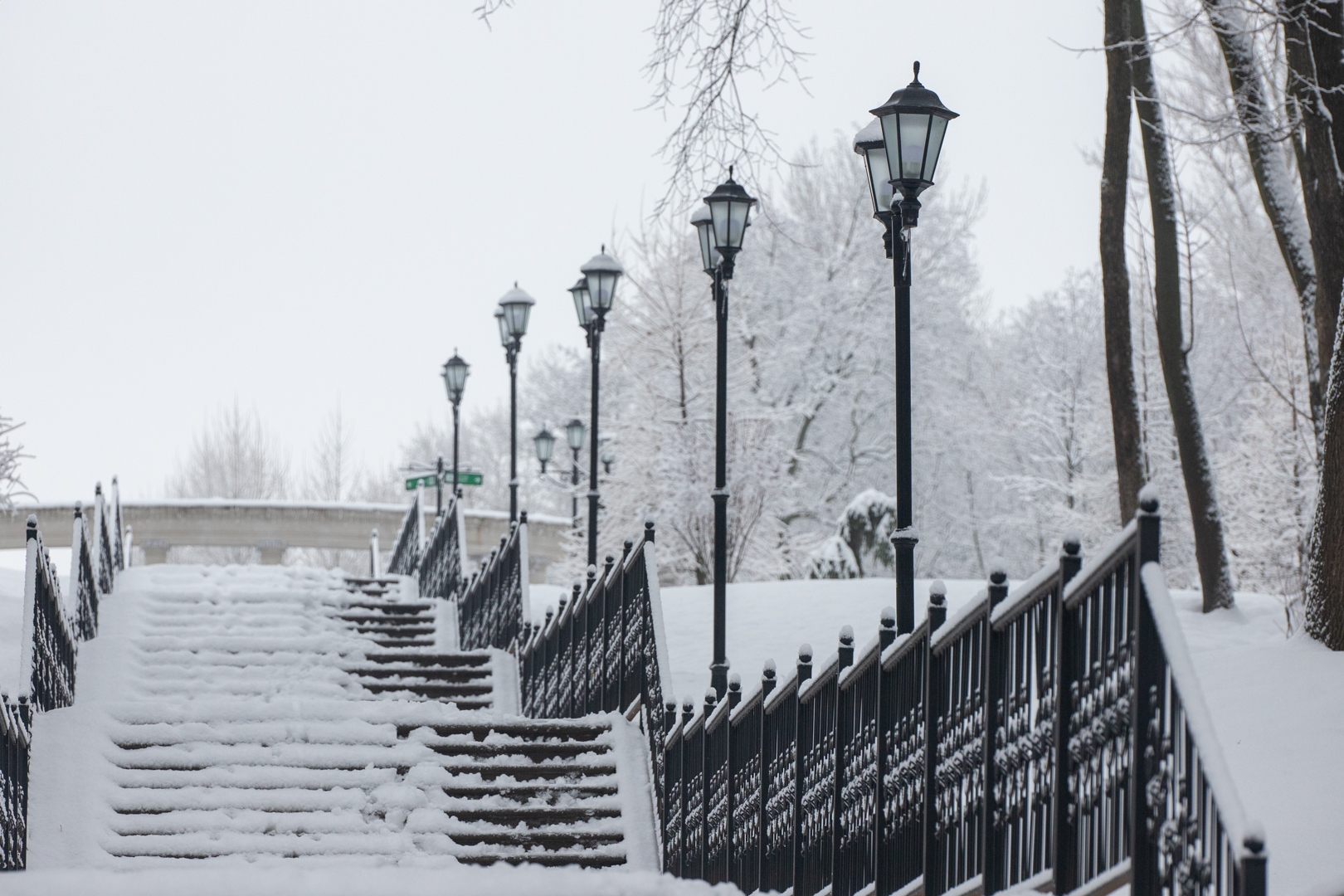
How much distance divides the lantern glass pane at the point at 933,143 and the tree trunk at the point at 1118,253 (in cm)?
819

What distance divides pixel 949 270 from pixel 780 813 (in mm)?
29711

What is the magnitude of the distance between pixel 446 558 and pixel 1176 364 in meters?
9.49

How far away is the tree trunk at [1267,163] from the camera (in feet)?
39.7

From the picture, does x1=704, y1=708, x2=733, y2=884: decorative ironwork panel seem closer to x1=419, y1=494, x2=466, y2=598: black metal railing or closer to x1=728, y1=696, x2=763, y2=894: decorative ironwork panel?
x1=728, y1=696, x2=763, y2=894: decorative ironwork panel

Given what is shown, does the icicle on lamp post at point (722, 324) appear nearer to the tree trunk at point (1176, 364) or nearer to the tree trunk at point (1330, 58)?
the tree trunk at point (1330, 58)

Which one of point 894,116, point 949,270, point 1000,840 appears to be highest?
point 949,270

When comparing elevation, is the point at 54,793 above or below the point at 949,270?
below

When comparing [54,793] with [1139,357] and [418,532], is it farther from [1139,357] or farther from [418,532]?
[1139,357]

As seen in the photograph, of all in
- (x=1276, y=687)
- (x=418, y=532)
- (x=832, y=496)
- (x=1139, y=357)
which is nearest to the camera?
(x=1276, y=687)

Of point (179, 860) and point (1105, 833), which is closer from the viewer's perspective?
point (1105, 833)

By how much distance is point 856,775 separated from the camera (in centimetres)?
543

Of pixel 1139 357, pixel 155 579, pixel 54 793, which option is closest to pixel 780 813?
pixel 54 793

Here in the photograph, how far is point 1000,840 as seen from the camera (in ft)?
13.6

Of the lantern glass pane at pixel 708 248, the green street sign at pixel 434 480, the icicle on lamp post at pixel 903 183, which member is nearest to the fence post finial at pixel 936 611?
the icicle on lamp post at pixel 903 183
